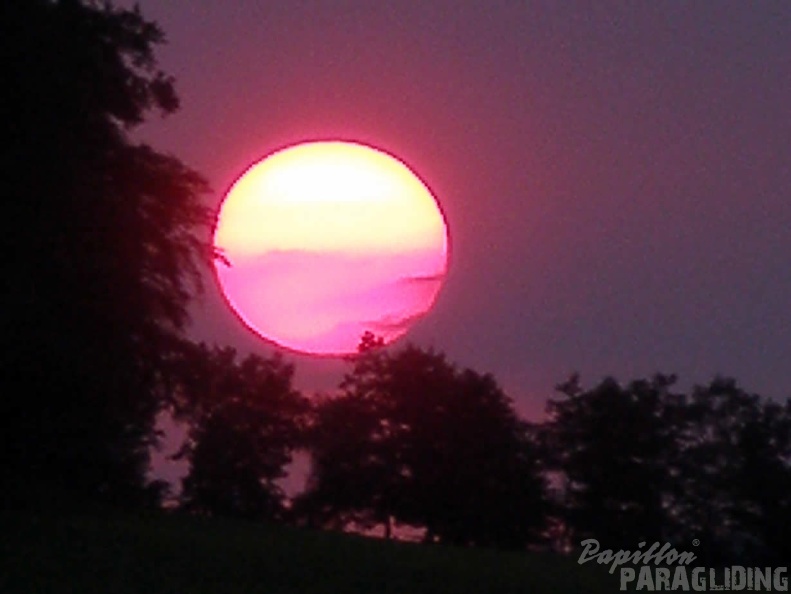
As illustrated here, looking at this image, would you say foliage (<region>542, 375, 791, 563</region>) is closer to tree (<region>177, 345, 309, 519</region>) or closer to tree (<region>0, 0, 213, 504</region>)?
tree (<region>177, 345, 309, 519</region>)

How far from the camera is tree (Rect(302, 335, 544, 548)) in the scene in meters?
67.6

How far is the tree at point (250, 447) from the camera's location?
222 ft

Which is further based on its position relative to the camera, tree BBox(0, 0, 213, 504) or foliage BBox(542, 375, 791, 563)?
foliage BBox(542, 375, 791, 563)

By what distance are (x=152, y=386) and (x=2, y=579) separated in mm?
8622

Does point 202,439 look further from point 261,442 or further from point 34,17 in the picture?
point 34,17

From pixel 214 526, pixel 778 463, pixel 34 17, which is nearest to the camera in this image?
pixel 34 17

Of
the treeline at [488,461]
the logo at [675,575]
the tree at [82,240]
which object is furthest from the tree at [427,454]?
the tree at [82,240]

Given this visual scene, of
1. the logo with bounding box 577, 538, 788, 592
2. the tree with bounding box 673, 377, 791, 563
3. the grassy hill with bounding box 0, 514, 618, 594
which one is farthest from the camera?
the tree with bounding box 673, 377, 791, 563

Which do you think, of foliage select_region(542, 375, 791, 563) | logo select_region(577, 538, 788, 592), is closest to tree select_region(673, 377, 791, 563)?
foliage select_region(542, 375, 791, 563)

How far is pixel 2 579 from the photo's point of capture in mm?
18984

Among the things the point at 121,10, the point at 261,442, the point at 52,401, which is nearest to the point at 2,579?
the point at 52,401

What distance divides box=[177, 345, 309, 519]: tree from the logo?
34.1 meters

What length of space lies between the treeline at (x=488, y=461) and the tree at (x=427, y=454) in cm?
8

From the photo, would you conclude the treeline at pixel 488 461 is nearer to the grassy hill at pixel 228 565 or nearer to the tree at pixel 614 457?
the tree at pixel 614 457
